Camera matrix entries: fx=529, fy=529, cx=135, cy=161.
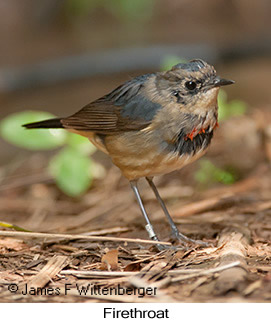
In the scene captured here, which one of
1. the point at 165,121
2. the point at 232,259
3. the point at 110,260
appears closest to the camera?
the point at 232,259

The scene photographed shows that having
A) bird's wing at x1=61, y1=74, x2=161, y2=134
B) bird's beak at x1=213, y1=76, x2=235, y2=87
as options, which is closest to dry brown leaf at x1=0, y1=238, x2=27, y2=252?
bird's wing at x1=61, y1=74, x2=161, y2=134

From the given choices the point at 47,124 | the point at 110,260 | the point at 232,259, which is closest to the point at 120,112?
the point at 47,124

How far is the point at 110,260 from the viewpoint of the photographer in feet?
12.1

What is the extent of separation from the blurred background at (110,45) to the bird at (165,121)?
11.5ft

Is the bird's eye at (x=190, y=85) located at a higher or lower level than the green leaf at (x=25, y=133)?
lower

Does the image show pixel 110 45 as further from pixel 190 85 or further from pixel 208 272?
pixel 208 272

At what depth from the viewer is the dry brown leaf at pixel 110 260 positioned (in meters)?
3.62

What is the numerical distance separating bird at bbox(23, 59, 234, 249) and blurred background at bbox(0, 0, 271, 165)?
3491mm

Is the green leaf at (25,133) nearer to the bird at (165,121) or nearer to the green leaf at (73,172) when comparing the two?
the green leaf at (73,172)

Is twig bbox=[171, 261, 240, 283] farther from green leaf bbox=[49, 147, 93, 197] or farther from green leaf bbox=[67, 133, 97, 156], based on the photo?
green leaf bbox=[67, 133, 97, 156]

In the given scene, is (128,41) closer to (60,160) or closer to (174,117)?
(60,160)

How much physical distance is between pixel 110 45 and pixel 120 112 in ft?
28.7

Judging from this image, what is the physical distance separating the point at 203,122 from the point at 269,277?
1436 mm

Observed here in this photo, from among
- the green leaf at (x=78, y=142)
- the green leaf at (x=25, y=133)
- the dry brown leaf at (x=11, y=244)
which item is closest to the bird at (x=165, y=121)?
the dry brown leaf at (x=11, y=244)
